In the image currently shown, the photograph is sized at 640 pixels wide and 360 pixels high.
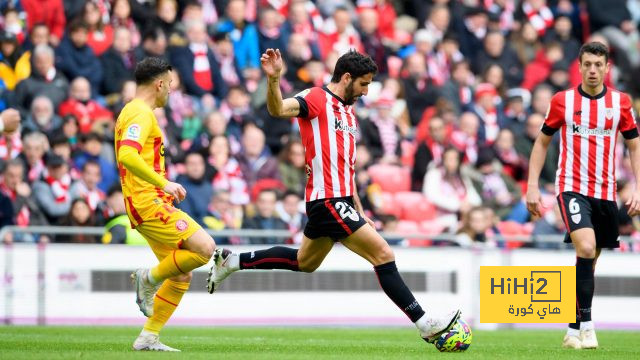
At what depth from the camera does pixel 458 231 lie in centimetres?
1783

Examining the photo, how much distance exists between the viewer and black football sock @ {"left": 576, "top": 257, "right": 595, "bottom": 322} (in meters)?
11.4

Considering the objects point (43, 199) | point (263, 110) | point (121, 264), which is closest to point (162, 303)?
point (121, 264)

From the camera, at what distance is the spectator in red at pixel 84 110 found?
17.7 m

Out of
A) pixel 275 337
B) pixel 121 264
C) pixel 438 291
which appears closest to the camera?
pixel 275 337

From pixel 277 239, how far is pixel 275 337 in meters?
3.36

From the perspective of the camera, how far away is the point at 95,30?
61.9ft

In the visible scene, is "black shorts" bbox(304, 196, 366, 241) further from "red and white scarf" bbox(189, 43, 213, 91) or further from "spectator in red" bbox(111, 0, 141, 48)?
"spectator in red" bbox(111, 0, 141, 48)

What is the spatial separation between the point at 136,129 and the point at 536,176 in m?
3.92

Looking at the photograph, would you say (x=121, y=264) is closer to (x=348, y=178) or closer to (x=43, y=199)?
(x=43, y=199)

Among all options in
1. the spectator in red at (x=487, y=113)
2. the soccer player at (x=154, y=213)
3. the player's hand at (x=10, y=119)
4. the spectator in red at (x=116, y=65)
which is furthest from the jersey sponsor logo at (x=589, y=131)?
the spectator in red at (x=487, y=113)

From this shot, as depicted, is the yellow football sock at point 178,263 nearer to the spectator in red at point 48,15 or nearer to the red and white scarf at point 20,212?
the red and white scarf at point 20,212

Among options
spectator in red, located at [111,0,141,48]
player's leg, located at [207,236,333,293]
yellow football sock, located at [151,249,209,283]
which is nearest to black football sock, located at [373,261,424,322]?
player's leg, located at [207,236,333,293]

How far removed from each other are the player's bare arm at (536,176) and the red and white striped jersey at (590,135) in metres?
0.18

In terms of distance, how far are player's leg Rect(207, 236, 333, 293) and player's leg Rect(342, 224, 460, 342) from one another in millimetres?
495
